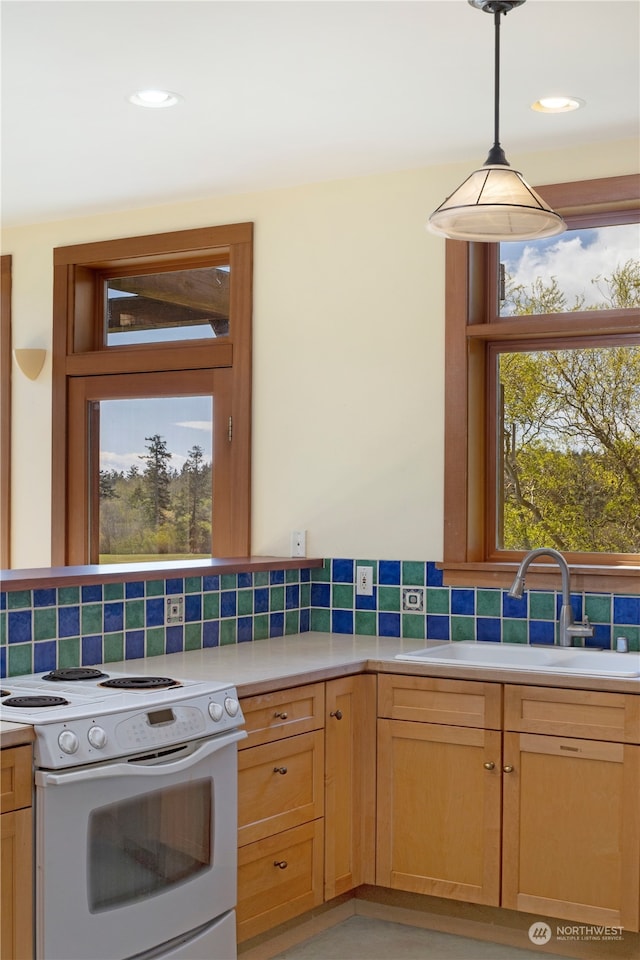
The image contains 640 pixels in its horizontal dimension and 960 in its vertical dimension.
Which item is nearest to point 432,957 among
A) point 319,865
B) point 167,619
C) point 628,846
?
point 319,865

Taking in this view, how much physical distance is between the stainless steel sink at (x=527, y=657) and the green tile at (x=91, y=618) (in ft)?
3.17

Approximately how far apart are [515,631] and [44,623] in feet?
5.51

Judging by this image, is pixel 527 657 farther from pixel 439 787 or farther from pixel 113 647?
pixel 113 647

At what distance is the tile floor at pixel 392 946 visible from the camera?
3.30 metres

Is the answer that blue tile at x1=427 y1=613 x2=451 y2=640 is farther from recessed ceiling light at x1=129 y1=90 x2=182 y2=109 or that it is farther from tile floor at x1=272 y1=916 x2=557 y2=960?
recessed ceiling light at x1=129 y1=90 x2=182 y2=109

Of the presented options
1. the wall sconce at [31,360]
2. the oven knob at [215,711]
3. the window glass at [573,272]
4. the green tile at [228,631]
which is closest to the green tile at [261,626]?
the green tile at [228,631]

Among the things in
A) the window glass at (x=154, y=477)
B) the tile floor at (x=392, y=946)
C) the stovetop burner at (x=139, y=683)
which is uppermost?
the window glass at (x=154, y=477)

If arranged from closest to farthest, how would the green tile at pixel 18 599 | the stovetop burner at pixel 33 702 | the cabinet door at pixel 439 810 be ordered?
the stovetop burner at pixel 33 702 < the green tile at pixel 18 599 < the cabinet door at pixel 439 810

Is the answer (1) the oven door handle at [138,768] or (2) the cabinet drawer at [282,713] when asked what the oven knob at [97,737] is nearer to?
(1) the oven door handle at [138,768]

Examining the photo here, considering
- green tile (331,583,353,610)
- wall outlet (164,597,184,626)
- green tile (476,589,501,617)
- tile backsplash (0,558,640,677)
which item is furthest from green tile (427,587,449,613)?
wall outlet (164,597,184,626)

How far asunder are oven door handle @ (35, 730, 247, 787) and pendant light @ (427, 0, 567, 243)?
1411 mm

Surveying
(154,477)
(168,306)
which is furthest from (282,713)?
(168,306)

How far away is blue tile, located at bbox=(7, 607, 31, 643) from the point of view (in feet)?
9.77

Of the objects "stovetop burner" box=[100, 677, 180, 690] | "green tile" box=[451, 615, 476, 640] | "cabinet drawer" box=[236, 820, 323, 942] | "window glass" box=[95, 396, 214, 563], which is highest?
"window glass" box=[95, 396, 214, 563]
